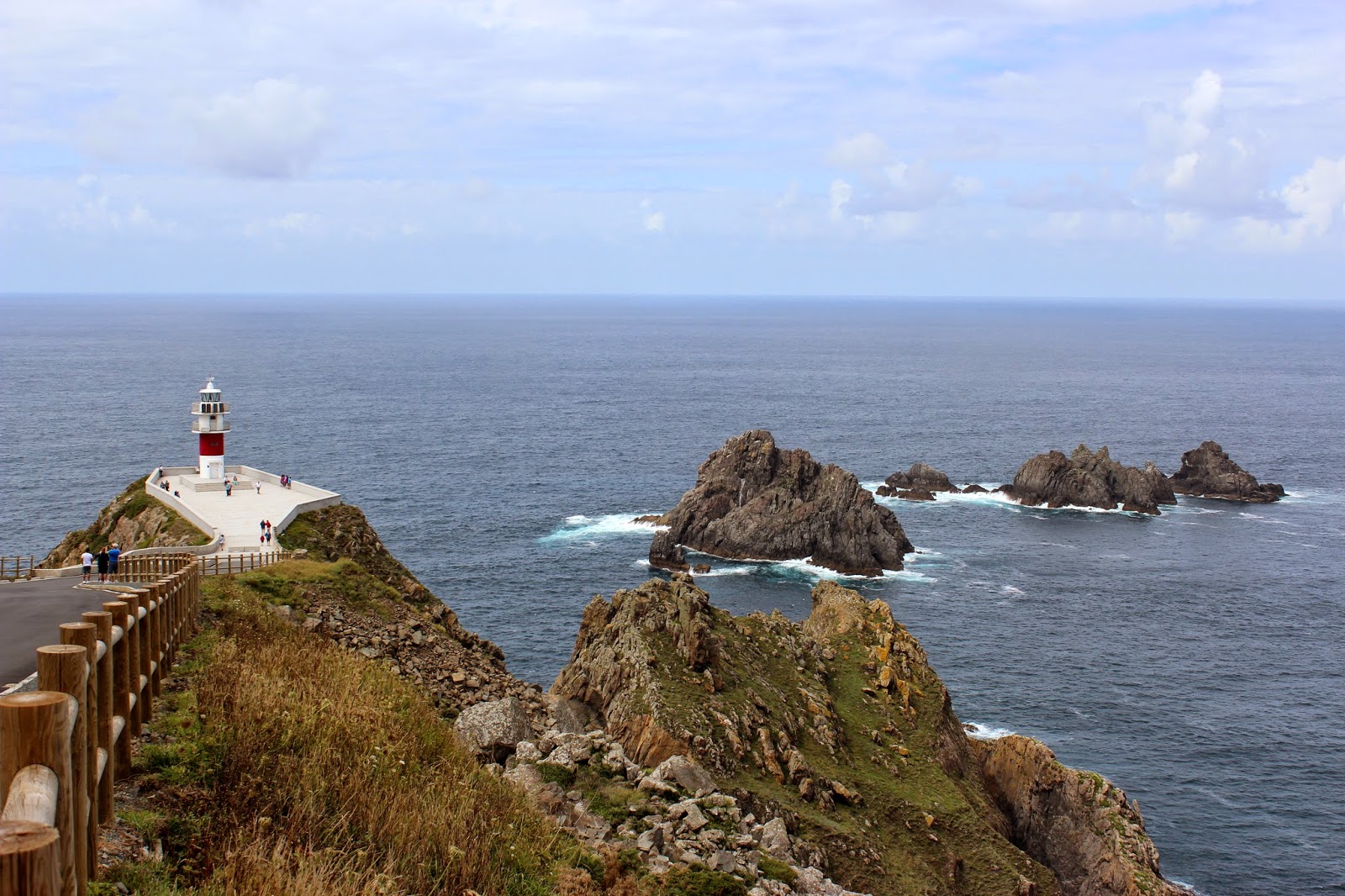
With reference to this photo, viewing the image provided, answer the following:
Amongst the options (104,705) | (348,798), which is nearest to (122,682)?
(104,705)

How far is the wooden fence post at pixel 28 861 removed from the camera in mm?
4559

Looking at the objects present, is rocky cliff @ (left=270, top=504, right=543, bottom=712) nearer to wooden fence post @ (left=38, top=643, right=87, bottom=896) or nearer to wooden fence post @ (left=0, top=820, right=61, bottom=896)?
wooden fence post @ (left=38, top=643, right=87, bottom=896)

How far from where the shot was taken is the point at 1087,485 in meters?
104

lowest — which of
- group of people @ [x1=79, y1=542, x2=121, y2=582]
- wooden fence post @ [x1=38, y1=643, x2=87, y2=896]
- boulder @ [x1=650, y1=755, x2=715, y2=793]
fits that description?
boulder @ [x1=650, y1=755, x2=715, y2=793]

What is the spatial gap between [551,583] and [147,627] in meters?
59.5

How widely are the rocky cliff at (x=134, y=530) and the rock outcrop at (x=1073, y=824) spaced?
32714mm

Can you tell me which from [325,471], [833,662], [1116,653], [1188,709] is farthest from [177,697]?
[325,471]

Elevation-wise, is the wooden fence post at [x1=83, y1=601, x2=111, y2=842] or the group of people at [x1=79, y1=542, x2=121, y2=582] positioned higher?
the wooden fence post at [x1=83, y1=601, x2=111, y2=842]

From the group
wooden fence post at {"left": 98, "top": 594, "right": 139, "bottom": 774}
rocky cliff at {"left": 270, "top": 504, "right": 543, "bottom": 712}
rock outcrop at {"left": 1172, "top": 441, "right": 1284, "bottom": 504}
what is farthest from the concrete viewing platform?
rock outcrop at {"left": 1172, "top": 441, "right": 1284, "bottom": 504}

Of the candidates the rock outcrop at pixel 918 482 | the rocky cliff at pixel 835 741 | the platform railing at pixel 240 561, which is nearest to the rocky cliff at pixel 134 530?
the platform railing at pixel 240 561

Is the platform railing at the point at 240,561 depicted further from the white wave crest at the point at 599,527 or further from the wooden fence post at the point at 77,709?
the white wave crest at the point at 599,527

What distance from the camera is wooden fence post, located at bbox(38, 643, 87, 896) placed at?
6820mm

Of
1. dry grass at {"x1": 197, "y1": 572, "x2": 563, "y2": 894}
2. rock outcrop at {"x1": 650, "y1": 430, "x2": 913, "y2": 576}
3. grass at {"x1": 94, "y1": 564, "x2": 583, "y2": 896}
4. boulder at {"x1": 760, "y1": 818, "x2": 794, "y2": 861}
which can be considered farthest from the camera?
rock outcrop at {"x1": 650, "y1": 430, "x2": 913, "y2": 576}

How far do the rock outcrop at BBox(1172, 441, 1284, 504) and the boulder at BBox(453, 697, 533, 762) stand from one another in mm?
98503
